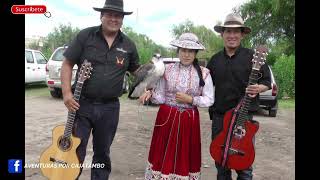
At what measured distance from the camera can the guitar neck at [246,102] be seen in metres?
4.10

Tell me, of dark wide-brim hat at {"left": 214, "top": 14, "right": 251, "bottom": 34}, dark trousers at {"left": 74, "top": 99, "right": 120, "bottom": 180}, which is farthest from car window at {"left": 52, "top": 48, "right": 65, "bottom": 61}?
dark wide-brim hat at {"left": 214, "top": 14, "right": 251, "bottom": 34}

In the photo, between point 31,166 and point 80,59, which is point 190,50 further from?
point 31,166

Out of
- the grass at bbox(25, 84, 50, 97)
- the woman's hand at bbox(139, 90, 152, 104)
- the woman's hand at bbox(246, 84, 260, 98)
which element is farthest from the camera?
the grass at bbox(25, 84, 50, 97)

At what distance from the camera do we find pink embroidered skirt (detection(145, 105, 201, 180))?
13.8ft

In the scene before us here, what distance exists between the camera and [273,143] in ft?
26.4

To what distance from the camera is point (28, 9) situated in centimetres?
488

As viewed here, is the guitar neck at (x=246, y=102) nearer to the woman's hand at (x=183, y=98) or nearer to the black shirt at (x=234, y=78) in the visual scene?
the black shirt at (x=234, y=78)

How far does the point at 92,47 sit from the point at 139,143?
364 cm

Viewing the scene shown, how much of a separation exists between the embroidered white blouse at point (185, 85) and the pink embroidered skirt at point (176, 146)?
0.10 m

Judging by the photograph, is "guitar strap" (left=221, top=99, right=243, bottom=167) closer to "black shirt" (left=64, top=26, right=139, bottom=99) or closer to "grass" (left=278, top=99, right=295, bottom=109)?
"black shirt" (left=64, top=26, right=139, bottom=99)

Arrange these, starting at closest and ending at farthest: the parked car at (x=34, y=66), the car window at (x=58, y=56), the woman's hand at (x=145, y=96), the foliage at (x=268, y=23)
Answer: the woman's hand at (x=145, y=96) < the car window at (x=58, y=56) < the parked car at (x=34, y=66) < the foliage at (x=268, y=23)

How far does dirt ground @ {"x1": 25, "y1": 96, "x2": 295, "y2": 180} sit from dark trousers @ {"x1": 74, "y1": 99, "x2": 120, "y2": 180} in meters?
0.91
